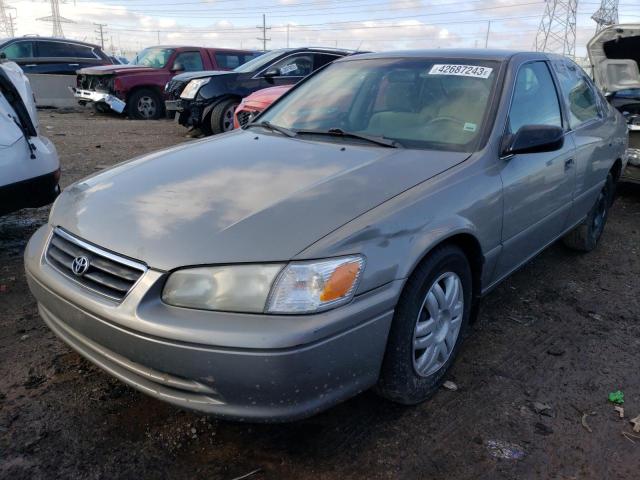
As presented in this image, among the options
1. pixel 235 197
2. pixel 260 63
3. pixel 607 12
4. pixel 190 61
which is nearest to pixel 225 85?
pixel 260 63

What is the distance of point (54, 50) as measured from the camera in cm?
1358

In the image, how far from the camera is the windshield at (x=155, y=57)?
12633mm

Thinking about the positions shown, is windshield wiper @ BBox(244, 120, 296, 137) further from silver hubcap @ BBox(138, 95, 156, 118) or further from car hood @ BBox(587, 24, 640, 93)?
silver hubcap @ BBox(138, 95, 156, 118)

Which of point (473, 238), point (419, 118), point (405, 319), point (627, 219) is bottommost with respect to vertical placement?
point (627, 219)

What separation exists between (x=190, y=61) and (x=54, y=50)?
12.3 ft

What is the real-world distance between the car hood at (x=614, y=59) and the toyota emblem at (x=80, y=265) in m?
6.91

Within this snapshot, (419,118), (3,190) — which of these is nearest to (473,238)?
(419,118)

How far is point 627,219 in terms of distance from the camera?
5707mm

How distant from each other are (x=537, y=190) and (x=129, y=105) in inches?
440

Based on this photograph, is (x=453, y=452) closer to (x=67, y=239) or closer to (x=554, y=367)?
(x=554, y=367)

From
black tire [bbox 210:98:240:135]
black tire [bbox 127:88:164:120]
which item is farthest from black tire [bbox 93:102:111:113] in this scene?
black tire [bbox 210:98:240:135]

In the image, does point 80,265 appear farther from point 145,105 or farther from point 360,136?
point 145,105

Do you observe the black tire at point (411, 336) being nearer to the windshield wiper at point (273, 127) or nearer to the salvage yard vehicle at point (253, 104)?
the windshield wiper at point (273, 127)

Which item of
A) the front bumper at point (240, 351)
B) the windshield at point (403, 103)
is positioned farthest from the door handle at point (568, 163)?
the front bumper at point (240, 351)
